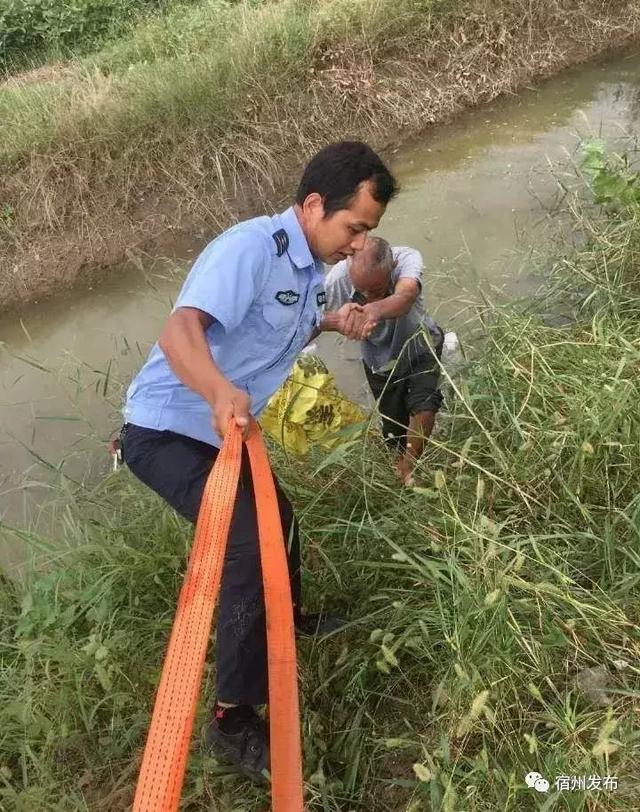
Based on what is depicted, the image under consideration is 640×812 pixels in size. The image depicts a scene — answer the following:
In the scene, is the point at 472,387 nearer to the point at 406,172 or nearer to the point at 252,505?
the point at 252,505

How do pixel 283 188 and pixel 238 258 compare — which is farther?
pixel 283 188

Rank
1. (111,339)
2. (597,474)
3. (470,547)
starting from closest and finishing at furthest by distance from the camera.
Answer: (470,547)
(597,474)
(111,339)

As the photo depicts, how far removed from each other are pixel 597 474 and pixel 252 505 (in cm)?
100

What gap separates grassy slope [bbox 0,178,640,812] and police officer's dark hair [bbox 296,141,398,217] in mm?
717

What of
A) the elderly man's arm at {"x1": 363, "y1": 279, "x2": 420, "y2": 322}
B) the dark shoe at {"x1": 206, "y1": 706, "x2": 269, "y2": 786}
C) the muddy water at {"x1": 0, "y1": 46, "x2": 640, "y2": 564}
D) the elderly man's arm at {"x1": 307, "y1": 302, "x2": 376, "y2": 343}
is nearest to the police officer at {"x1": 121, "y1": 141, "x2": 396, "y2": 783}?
the dark shoe at {"x1": 206, "y1": 706, "x2": 269, "y2": 786}

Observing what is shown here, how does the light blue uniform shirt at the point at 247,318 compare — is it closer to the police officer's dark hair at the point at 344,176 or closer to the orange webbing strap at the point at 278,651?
the police officer's dark hair at the point at 344,176

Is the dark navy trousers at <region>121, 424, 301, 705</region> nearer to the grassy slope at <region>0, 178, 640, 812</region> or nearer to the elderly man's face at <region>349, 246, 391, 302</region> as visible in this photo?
the grassy slope at <region>0, 178, 640, 812</region>

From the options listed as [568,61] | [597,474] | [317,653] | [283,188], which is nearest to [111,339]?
[283,188]

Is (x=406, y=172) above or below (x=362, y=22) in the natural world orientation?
below

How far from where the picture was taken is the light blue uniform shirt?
64.8 inches

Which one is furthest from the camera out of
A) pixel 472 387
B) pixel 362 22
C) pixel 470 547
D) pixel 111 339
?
pixel 362 22

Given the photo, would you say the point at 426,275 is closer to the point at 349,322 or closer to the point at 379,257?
the point at 379,257

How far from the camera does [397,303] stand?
8.30 ft

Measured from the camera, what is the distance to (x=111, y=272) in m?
5.29
